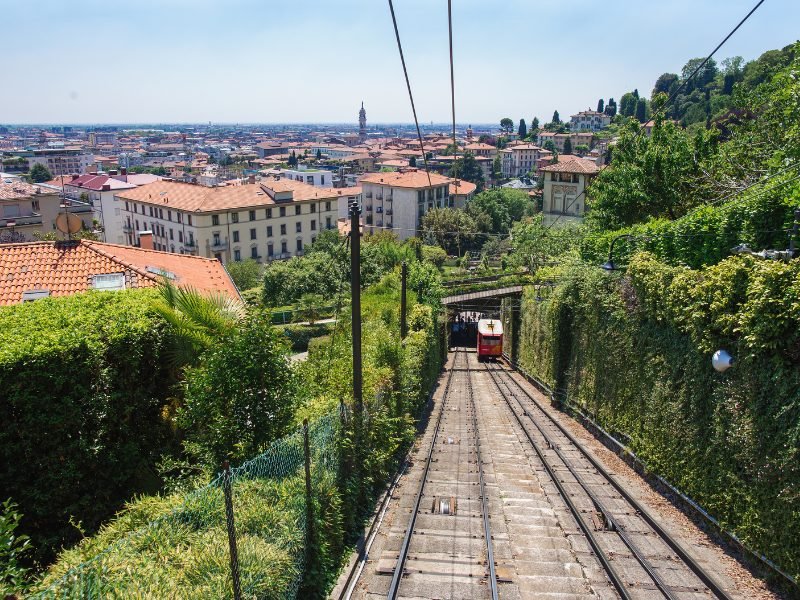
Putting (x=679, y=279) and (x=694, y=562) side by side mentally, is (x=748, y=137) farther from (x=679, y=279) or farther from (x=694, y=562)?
(x=694, y=562)

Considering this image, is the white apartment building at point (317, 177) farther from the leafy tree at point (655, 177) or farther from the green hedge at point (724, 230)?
the green hedge at point (724, 230)

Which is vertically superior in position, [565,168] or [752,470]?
[565,168]

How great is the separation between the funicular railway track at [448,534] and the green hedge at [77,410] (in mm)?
3818

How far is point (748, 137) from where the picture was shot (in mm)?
21203

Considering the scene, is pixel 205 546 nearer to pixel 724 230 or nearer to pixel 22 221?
pixel 724 230

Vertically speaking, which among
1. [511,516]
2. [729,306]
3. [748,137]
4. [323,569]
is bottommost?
[511,516]

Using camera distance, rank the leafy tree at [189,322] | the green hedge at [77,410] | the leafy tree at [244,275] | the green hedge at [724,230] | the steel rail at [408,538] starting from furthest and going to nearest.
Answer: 1. the leafy tree at [244,275]
2. the green hedge at [724,230]
3. the leafy tree at [189,322]
4. the steel rail at [408,538]
5. the green hedge at [77,410]

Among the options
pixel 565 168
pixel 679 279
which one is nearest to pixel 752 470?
pixel 679 279

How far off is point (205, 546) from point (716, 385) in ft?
25.7

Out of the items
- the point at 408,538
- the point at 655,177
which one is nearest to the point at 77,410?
the point at 408,538

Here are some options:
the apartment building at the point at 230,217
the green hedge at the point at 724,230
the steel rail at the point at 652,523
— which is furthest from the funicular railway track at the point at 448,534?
the apartment building at the point at 230,217

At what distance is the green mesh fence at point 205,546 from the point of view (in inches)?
178

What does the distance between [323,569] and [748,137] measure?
21350 mm

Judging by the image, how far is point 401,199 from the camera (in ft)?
283
